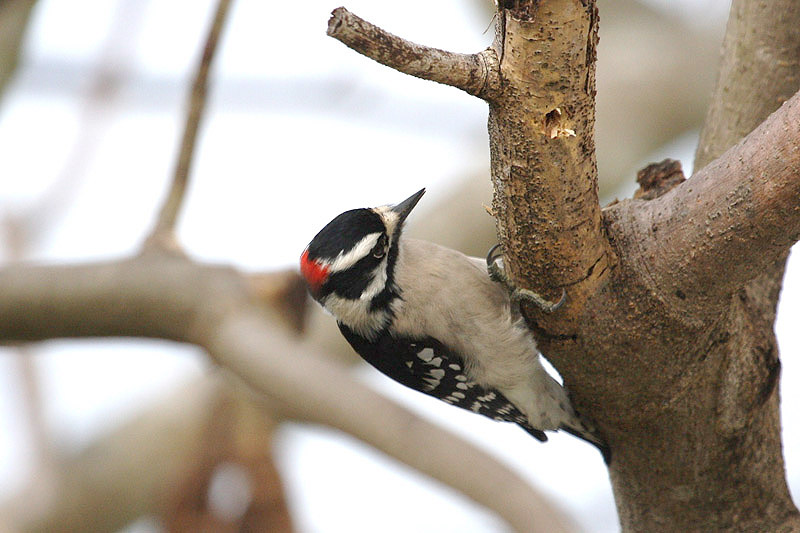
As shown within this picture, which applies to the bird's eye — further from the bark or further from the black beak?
the bark

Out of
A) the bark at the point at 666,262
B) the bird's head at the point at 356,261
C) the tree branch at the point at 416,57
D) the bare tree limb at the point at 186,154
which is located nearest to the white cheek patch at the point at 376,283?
the bird's head at the point at 356,261

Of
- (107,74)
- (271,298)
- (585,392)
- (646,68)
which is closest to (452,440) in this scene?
(585,392)

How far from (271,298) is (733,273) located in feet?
5.38

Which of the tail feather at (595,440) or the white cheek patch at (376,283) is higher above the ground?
the white cheek patch at (376,283)

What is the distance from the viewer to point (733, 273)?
2518mm

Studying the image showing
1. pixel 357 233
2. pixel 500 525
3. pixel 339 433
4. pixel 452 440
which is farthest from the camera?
pixel 357 233

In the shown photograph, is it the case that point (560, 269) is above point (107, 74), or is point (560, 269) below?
above

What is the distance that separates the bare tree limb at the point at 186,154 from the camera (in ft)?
11.1

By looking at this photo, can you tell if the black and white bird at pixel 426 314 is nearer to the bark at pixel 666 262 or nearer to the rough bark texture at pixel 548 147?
the bark at pixel 666 262

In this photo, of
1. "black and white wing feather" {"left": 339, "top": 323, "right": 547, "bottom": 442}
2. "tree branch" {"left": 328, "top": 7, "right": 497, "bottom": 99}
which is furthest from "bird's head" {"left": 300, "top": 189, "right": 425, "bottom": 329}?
"tree branch" {"left": 328, "top": 7, "right": 497, "bottom": 99}

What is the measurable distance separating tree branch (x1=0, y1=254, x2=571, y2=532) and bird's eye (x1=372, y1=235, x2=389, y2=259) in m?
A: 0.65

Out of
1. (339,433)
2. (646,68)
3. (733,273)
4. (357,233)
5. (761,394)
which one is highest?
(646,68)

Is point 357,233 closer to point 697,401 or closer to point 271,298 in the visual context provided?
point 271,298

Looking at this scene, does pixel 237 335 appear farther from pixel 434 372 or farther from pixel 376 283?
pixel 434 372
